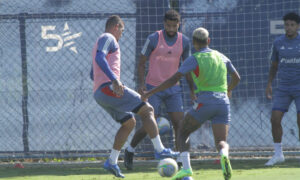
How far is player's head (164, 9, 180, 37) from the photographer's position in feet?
26.1

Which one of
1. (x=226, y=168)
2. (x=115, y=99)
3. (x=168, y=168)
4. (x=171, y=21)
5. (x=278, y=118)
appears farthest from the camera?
(x=278, y=118)

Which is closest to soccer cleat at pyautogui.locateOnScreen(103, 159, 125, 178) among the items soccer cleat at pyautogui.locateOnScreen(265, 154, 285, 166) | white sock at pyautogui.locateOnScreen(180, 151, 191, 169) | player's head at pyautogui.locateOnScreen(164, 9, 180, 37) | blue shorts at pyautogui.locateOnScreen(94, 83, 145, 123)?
blue shorts at pyautogui.locateOnScreen(94, 83, 145, 123)

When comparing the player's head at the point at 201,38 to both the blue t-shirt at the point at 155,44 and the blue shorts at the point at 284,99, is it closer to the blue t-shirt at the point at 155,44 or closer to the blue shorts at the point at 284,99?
the blue t-shirt at the point at 155,44

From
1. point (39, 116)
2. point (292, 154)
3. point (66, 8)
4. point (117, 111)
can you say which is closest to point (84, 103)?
point (39, 116)

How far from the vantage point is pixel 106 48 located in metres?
6.94

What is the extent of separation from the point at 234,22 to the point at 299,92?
1810 mm

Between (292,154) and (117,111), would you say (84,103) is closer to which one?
(117,111)

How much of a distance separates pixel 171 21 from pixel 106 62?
153 cm

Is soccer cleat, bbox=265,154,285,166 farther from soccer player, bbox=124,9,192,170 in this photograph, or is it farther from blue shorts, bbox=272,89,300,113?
soccer player, bbox=124,9,192,170

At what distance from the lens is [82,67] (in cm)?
940

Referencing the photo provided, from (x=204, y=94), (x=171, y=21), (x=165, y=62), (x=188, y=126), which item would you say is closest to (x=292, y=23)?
(x=171, y=21)

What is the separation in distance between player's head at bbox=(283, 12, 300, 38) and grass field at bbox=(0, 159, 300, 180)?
1826 mm

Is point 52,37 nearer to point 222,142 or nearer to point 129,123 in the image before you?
point 129,123

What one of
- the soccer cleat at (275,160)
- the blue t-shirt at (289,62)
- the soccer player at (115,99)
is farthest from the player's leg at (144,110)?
the blue t-shirt at (289,62)
